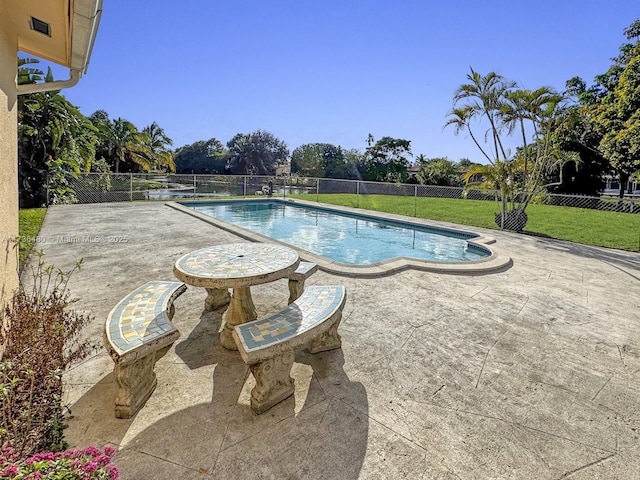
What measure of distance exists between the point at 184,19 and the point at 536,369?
1105cm

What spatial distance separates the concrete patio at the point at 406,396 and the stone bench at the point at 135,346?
0.10 metres

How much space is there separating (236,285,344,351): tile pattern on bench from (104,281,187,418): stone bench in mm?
512

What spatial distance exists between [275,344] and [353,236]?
754 cm

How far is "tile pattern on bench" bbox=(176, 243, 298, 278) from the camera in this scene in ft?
8.36

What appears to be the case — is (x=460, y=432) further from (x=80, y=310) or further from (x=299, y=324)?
(x=80, y=310)

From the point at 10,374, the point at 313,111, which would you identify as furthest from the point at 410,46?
the point at 313,111

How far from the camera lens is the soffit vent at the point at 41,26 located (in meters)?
2.84

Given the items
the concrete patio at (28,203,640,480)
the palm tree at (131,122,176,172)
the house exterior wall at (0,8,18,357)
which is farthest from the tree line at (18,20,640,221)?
the palm tree at (131,122,176,172)

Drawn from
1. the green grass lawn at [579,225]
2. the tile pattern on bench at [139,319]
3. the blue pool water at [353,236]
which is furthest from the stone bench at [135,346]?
the green grass lawn at [579,225]

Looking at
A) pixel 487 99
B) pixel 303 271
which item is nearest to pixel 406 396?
pixel 303 271

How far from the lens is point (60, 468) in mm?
1035

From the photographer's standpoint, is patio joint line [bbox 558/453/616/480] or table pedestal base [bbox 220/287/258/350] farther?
table pedestal base [bbox 220/287/258/350]

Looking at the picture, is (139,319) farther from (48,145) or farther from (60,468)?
(48,145)

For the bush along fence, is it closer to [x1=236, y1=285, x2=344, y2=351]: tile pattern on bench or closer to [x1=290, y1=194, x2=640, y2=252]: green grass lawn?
[x1=290, y1=194, x2=640, y2=252]: green grass lawn
